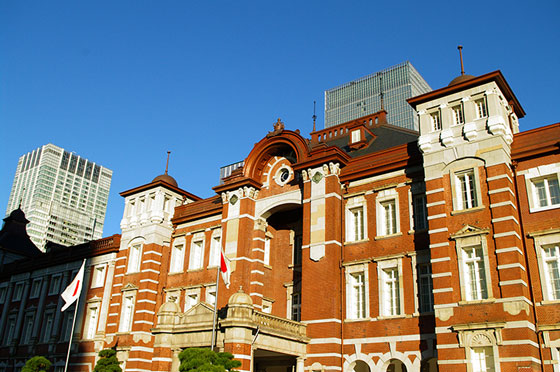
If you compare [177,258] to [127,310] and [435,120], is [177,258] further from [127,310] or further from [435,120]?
[435,120]

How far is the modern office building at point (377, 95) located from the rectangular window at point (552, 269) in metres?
121

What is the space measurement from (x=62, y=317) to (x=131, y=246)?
8.80 metres

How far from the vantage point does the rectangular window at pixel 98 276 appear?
38.7m

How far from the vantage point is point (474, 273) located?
850 inches

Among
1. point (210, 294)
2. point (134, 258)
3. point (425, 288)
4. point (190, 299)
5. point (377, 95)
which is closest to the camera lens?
point (425, 288)

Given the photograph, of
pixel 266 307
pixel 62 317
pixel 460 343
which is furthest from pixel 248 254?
pixel 62 317

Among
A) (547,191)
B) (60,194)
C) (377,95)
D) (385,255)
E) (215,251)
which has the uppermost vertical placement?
(377,95)

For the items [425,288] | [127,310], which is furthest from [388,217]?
[127,310]

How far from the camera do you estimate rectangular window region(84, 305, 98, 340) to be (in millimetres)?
37094

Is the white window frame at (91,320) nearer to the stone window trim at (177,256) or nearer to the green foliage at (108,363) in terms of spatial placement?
the green foliage at (108,363)

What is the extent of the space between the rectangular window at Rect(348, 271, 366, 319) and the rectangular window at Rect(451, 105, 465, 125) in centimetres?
829

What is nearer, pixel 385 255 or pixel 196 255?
pixel 385 255

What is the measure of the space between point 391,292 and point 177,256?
1555 centimetres

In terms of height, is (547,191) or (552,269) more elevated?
(547,191)
